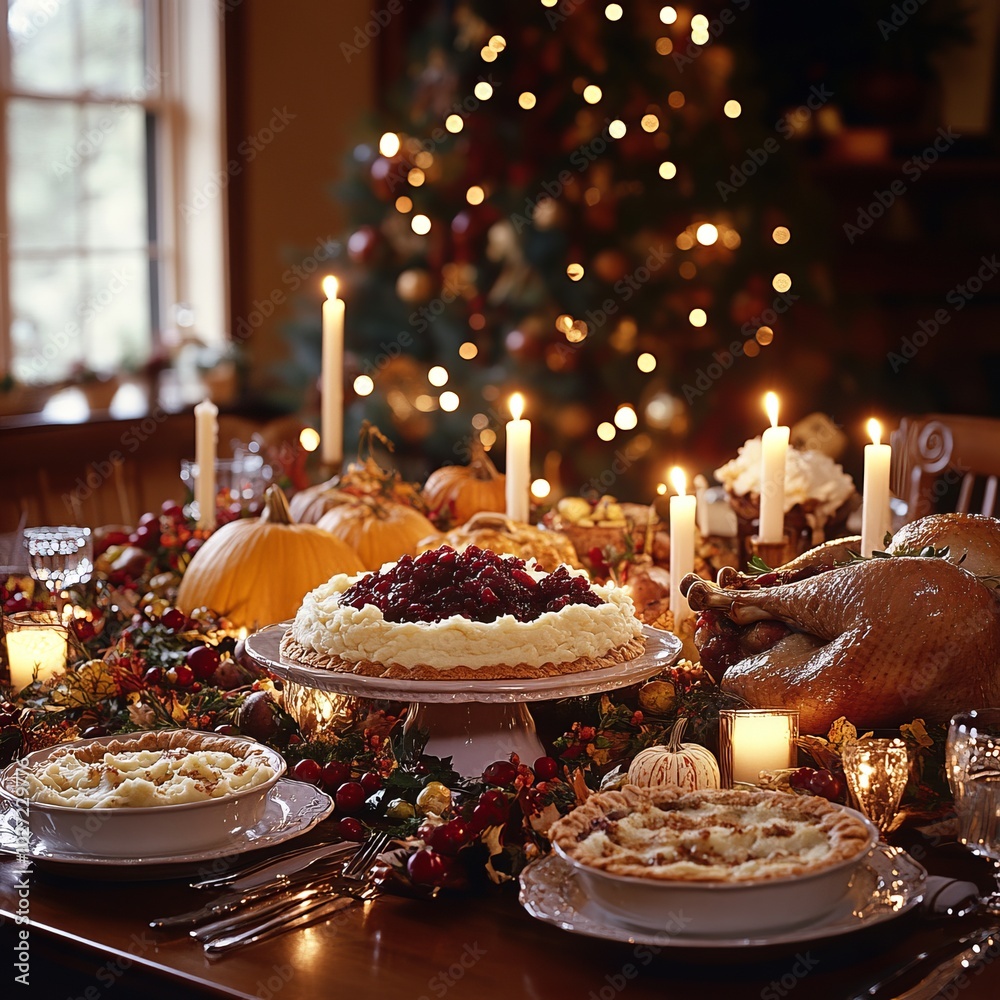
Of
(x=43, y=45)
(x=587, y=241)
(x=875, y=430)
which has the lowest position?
(x=875, y=430)

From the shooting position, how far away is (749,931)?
3.45 feet

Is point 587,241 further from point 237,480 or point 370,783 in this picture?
point 370,783

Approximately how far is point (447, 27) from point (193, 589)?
113 inches

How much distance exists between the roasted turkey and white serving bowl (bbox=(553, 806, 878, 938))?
375 mm

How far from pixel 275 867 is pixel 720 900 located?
1.38ft

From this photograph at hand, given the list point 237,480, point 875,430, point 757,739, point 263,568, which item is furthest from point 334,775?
point 237,480

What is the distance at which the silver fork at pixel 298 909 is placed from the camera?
1.12 meters

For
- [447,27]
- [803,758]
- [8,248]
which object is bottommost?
[803,758]

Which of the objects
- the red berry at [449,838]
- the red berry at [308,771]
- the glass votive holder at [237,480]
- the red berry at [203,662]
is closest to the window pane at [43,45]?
the glass votive holder at [237,480]

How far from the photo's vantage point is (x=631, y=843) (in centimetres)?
112

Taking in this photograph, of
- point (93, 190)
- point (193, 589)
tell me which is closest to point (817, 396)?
point (93, 190)

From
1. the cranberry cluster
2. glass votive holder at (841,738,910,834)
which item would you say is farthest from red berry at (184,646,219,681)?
glass votive holder at (841,738,910,834)

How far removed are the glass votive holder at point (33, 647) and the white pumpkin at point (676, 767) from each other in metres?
0.79

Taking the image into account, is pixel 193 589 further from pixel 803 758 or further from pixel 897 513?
pixel 897 513
